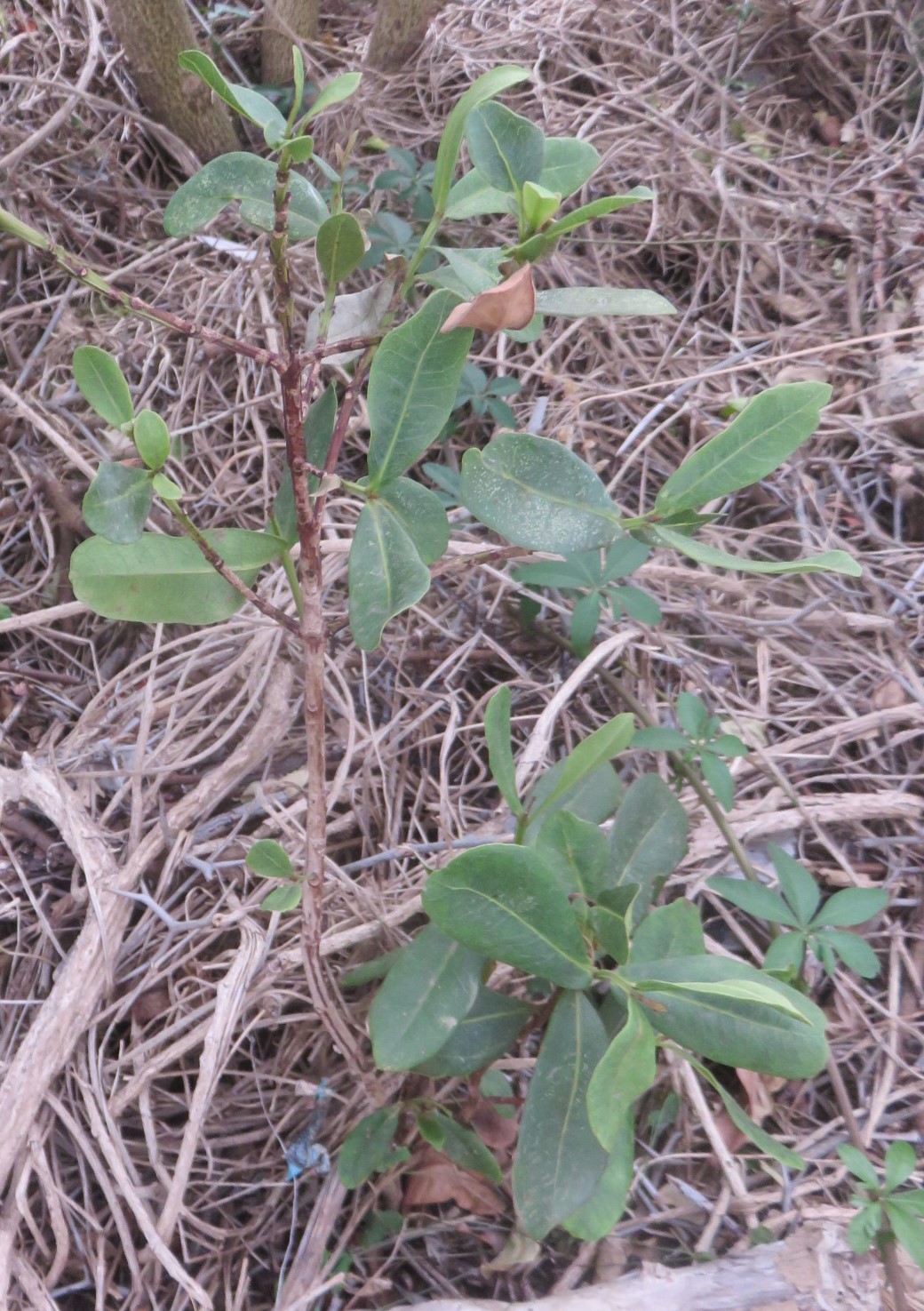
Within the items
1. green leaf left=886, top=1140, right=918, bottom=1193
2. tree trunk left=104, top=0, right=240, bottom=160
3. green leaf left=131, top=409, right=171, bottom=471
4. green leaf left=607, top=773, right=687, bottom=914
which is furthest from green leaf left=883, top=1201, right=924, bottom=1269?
tree trunk left=104, top=0, right=240, bottom=160

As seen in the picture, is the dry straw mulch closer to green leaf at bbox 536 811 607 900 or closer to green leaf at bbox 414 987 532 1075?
green leaf at bbox 414 987 532 1075

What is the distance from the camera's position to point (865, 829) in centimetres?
156

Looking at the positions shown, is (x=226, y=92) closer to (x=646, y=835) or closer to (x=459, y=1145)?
(x=646, y=835)

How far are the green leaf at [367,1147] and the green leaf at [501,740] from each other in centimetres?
43

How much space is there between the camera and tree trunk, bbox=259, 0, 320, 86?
2318mm

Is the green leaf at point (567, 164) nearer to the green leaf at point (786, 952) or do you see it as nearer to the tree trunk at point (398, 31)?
the green leaf at point (786, 952)

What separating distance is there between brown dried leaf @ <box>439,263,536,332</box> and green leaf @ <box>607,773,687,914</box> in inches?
26.3

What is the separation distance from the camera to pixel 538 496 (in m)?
0.83

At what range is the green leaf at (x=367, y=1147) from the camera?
1.09 meters

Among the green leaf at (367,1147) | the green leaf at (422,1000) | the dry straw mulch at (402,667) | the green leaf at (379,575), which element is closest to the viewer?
the green leaf at (379,575)

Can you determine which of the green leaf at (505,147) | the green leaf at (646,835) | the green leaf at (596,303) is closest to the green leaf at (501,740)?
the green leaf at (646,835)

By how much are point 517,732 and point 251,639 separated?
19.3 inches

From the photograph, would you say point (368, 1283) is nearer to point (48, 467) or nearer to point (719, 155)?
point (48, 467)

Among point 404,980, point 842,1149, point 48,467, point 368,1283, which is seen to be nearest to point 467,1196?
point 368,1283
